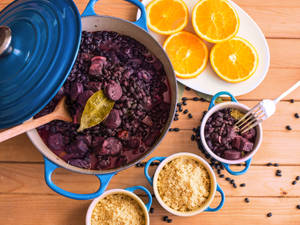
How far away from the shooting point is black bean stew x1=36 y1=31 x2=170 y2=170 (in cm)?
127

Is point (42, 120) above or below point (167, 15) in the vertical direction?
below

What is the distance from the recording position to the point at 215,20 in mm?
1449

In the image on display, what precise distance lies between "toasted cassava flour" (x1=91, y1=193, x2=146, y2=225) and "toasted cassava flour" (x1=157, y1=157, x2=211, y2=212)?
15 centimetres

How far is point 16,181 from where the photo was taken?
56.9 inches

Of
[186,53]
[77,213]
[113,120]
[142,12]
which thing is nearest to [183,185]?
[113,120]

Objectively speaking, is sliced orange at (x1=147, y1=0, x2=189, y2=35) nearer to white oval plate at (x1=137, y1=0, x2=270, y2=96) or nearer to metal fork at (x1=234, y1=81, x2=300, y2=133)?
white oval plate at (x1=137, y1=0, x2=270, y2=96)

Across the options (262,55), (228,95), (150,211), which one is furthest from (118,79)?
(262,55)

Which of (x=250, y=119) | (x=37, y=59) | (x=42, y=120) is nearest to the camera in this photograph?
(x=37, y=59)

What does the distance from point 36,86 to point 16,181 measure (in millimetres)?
680

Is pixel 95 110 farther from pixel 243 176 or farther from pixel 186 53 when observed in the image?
pixel 243 176

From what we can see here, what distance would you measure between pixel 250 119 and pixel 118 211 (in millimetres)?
813

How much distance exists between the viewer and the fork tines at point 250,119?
128 centimetres

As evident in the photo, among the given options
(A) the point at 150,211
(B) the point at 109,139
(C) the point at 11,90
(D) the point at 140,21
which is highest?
(D) the point at 140,21

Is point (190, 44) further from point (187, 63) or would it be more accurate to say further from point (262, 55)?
point (262, 55)
